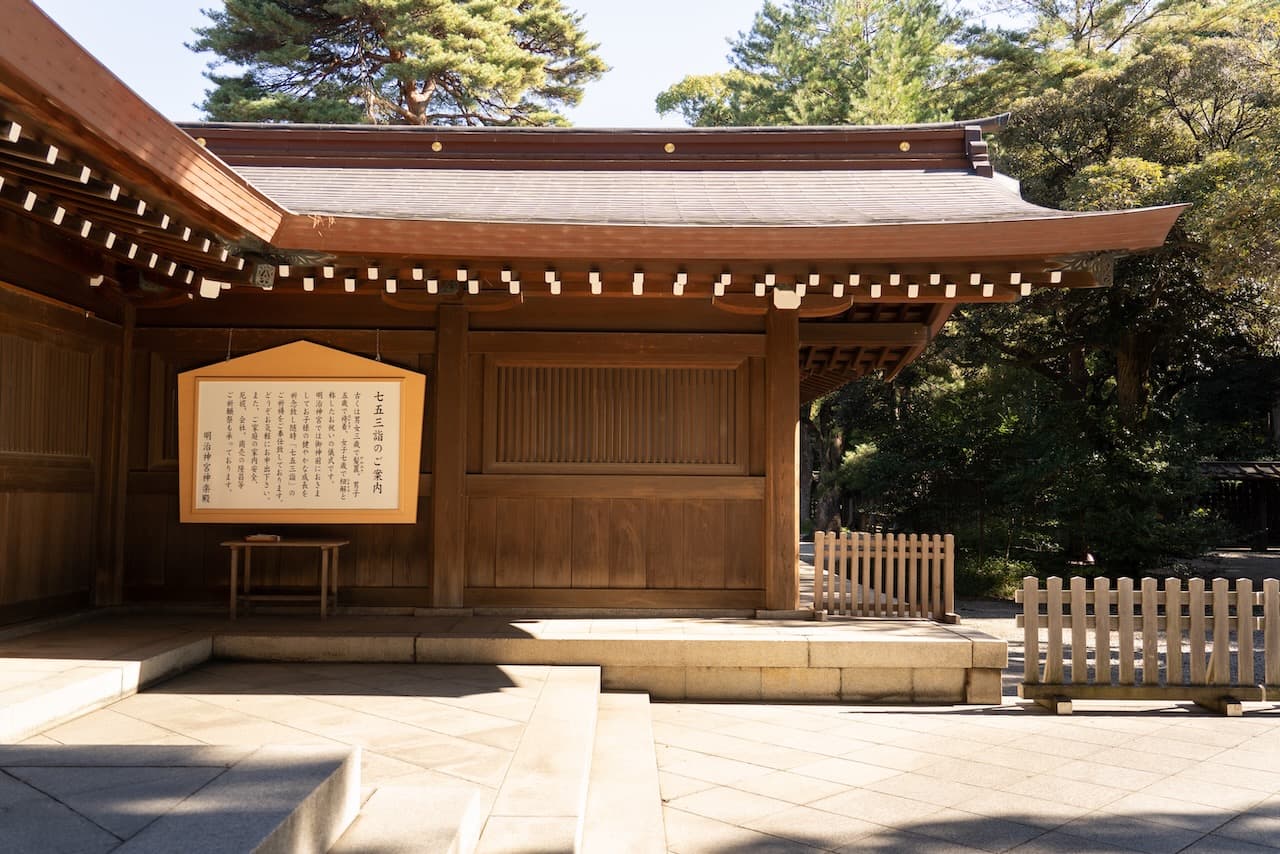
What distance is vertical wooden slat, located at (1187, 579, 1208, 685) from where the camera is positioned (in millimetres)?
6652

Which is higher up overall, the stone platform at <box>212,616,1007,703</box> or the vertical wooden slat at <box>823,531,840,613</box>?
the vertical wooden slat at <box>823,531,840,613</box>

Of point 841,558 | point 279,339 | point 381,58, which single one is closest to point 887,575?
point 841,558

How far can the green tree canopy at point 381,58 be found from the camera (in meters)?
24.0

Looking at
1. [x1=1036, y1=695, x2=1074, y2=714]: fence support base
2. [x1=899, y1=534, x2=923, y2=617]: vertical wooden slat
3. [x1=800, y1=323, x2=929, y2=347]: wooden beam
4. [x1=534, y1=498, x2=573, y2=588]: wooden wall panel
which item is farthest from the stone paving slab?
[x1=800, y1=323, x2=929, y2=347]: wooden beam

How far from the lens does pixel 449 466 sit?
7.64m

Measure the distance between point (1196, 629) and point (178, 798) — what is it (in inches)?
256

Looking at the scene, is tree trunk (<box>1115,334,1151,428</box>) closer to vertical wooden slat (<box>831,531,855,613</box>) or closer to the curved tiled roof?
the curved tiled roof

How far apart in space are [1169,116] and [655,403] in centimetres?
1413

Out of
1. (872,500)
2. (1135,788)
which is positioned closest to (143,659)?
(1135,788)

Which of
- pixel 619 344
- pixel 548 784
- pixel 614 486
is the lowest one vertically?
pixel 548 784

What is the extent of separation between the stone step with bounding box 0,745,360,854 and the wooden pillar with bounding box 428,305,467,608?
4.23 m

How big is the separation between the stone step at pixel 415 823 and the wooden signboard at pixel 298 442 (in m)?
4.31

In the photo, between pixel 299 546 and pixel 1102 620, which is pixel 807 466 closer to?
pixel 1102 620

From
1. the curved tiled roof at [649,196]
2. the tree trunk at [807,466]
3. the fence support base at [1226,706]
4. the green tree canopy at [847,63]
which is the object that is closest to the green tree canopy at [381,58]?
the green tree canopy at [847,63]
